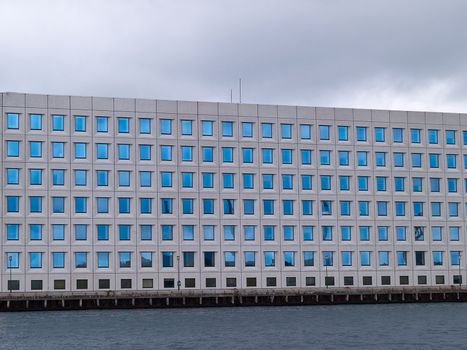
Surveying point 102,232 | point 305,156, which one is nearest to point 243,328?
point 102,232

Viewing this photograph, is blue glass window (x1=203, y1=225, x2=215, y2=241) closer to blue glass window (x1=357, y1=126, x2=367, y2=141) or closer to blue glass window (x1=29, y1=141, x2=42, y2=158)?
blue glass window (x1=29, y1=141, x2=42, y2=158)

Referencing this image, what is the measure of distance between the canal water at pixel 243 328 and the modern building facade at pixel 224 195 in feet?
36.1

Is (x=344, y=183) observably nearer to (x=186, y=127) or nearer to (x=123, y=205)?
(x=186, y=127)

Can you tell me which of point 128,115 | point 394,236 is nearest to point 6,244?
point 128,115

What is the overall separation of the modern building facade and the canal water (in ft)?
Result: 36.1

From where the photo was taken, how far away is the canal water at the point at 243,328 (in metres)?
73.2

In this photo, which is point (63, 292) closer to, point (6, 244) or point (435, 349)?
point (6, 244)

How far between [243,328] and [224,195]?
132 ft

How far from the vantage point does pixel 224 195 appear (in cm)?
12500

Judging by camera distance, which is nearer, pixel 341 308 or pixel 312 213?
pixel 341 308

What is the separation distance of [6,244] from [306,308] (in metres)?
35.9

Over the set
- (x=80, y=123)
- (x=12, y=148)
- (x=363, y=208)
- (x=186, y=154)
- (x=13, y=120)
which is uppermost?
(x=13, y=120)

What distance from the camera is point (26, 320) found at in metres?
96.8

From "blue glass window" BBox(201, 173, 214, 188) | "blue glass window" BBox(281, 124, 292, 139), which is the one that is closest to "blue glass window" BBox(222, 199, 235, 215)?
"blue glass window" BBox(201, 173, 214, 188)
